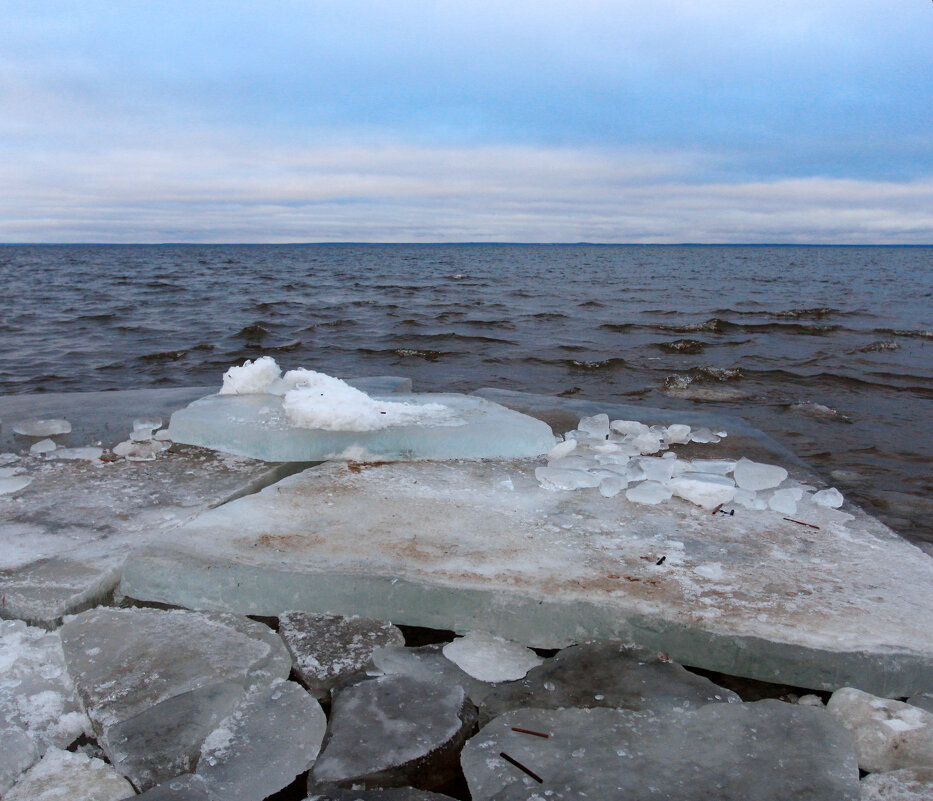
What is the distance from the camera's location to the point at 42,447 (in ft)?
10.4

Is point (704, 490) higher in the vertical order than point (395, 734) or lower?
higher

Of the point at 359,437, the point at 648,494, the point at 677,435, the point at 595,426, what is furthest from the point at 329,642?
the point at 677,435

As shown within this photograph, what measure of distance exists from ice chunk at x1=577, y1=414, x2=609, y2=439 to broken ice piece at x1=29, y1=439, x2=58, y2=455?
2.59 metres

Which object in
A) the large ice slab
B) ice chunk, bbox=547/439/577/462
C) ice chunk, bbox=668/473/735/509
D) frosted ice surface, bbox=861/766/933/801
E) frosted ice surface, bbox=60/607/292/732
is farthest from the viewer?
ice chunk, bbox=547/439/577/462

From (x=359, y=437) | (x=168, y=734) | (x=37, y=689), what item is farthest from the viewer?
(x=359, y=437)

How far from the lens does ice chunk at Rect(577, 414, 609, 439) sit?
3.48 meters

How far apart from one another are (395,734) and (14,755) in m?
0.79

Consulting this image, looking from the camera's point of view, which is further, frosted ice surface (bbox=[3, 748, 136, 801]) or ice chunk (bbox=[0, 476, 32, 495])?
ice chunk (bbox=[0, 476, 32, 495])

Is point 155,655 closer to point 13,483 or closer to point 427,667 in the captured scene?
point 427,667

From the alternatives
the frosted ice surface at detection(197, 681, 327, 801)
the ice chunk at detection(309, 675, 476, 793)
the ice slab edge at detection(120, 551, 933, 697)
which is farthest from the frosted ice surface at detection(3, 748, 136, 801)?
the ice slab edge at detection(120, 551, 933, 697)

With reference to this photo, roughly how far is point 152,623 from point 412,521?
84 cm

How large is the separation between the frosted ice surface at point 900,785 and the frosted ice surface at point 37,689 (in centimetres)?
167

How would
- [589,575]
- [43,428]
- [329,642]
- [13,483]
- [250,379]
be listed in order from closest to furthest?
1. [329,642]
2. [589,575]
3. [13,483]
4. [43,428]
5. [250,379]

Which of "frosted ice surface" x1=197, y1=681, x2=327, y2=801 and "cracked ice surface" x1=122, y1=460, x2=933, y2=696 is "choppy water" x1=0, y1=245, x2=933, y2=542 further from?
"frosted ice surface" x1=197, y1=681, x2=327, y2=801
